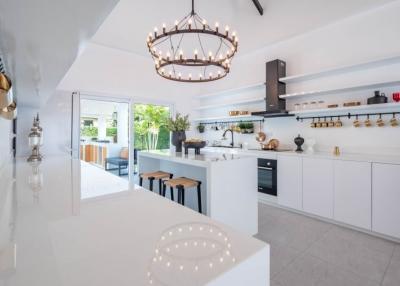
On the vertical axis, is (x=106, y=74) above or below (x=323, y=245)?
above

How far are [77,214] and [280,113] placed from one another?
12.6ft

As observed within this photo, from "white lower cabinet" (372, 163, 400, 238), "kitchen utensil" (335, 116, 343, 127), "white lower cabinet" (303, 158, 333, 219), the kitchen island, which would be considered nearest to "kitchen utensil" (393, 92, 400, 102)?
"kitchen utensil" (335, 116, 343, 127)

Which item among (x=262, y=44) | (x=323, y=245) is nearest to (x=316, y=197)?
(x=323, y=245)

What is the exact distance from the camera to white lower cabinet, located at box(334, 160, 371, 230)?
279cm

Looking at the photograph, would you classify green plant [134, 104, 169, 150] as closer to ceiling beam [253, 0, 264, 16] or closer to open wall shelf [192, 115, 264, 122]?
open wall shelf [192, 115, 264, 122]

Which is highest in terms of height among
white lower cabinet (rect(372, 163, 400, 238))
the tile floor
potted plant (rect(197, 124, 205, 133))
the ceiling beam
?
the ceiling beam

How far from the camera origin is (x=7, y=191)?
3.73 feet

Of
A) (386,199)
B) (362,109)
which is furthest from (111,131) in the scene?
(386,199)

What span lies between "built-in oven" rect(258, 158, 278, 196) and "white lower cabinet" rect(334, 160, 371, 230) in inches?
37.7

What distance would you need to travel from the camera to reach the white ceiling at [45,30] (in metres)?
0.65

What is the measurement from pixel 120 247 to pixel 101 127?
5961mm

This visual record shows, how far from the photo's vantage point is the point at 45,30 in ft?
2.71

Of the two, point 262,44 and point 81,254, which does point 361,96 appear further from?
point 81,254

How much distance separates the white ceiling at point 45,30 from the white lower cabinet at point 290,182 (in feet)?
11.1
